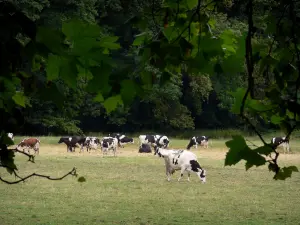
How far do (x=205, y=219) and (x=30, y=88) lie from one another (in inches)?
355

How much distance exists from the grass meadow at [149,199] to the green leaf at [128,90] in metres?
8.53

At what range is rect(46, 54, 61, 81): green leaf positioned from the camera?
1.86 meters

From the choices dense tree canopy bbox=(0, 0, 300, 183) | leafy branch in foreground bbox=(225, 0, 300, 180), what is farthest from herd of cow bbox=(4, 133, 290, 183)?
dense tree canopy bbox=(0, 0, 300, 183)

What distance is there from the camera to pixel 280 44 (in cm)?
244

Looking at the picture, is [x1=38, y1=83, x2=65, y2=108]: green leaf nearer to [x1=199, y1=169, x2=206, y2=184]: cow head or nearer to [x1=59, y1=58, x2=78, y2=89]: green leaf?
[x1=59, y1=58, x2=78, y2=89]: green leaf

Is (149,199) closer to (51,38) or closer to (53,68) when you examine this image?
(53,68)

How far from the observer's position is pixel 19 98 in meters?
2.23

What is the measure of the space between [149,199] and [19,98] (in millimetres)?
11092

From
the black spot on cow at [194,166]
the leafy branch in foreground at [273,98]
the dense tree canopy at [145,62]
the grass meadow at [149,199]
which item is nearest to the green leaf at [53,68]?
the dense tree canopy at [145,62]

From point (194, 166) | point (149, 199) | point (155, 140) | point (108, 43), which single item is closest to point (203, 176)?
point (194, 166)

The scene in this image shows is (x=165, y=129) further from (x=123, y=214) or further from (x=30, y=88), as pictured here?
(x=30, y=88)

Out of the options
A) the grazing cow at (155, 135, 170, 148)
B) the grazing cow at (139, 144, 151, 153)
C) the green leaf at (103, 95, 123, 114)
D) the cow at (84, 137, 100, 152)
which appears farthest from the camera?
the grazing cow at (155, 135, 170, 148)

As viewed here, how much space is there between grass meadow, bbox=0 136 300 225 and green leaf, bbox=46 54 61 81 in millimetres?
8560

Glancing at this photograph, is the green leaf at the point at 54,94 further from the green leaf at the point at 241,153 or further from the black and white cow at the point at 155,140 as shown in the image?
the black and white cow at the point at 155,140
